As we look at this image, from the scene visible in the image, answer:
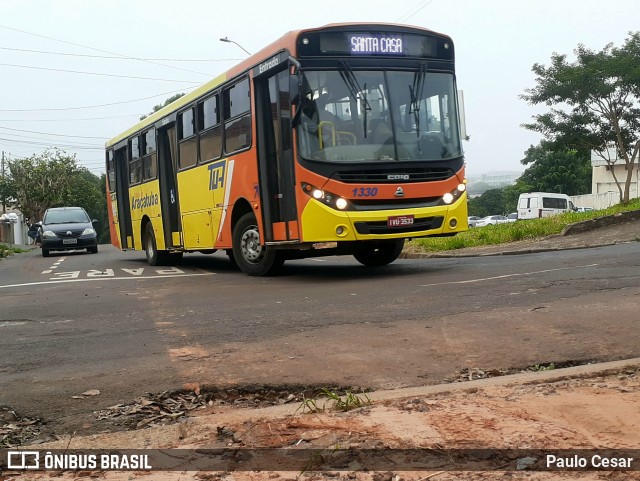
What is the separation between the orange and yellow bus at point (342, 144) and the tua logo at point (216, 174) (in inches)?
11.9

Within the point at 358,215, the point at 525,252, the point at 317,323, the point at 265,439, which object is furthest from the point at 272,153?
the point at 265,439

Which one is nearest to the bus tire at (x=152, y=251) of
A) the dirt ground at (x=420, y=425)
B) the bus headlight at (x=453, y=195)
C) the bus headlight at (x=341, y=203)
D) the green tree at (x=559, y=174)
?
the bus headlight at (x=341, y=203)

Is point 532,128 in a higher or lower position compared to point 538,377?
higher

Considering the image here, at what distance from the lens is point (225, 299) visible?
350 inches

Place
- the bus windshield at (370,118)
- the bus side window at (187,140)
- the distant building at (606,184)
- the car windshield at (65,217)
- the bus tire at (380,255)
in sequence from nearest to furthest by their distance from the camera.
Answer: the bus windshield at (370,118) → the bus tire at (380,255) → the bus side window at (187,140) → the car windshield at (65,217) → the distant building at (606,184)

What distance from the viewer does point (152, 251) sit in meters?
17.1

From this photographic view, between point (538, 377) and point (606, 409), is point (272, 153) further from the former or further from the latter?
point (606, 409)

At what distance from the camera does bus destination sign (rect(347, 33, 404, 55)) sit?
34.2ft

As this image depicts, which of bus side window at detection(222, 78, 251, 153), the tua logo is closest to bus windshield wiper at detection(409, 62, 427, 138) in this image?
bus side window at detection(222, 78, 251, 153)

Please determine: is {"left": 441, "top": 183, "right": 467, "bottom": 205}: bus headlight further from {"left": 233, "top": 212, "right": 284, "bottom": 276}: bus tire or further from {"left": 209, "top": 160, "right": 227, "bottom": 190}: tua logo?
{"left": 209, "top": 160, "right": 227, "bottom": 190}: tua logo

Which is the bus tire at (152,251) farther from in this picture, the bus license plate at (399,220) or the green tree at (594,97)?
the green tree at (594,97)

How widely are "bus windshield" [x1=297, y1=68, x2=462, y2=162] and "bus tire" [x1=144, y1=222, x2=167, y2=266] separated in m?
7.49

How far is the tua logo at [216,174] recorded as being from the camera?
41.0 feet

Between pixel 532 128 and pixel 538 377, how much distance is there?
27810mm
